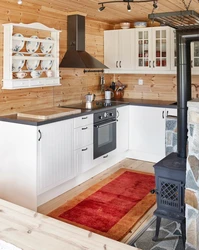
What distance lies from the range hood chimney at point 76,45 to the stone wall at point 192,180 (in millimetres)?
2406

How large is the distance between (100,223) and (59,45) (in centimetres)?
270

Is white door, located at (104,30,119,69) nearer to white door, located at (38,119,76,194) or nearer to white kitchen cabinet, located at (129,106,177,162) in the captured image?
white kitchen cabinet, located at (129,106,177,162)

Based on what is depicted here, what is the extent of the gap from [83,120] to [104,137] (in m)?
0.65

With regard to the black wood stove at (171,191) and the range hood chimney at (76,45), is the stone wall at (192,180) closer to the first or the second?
the black wood stove at (171,191)

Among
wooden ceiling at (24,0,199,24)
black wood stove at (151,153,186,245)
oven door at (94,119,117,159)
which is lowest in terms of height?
black wood stove at (151,153,186,245)

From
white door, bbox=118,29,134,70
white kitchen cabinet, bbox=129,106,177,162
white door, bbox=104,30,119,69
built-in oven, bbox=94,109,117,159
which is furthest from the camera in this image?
white door, bbox=104,30,119,69

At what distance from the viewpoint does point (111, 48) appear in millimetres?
5652

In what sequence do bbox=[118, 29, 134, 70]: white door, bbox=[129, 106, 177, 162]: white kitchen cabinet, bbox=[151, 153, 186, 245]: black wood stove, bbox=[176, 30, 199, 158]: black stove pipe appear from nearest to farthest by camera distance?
bbox=[151, 153, 186, 245]: black wood stove, bbox=[176, 30, 199, 158]: black stove pipe, bbox=[129, 106, 177, 162]: white kitchen cabinet, bbox=[118, 29, 134, 70]: white door

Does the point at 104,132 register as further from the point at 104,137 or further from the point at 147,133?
the point at 147,133

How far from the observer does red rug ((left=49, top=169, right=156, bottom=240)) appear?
10.5ft

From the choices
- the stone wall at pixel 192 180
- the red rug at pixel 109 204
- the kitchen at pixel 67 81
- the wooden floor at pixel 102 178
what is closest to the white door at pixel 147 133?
the wooden floor at pixel 102 178

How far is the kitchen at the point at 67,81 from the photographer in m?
3.88

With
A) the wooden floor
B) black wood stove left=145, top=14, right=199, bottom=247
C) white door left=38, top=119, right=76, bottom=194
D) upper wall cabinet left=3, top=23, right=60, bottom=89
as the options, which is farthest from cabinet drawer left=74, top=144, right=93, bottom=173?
black wood stove left=145, top=14, right=199, bottom=247

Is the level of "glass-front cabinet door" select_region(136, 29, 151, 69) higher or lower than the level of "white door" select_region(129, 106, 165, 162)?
higher
